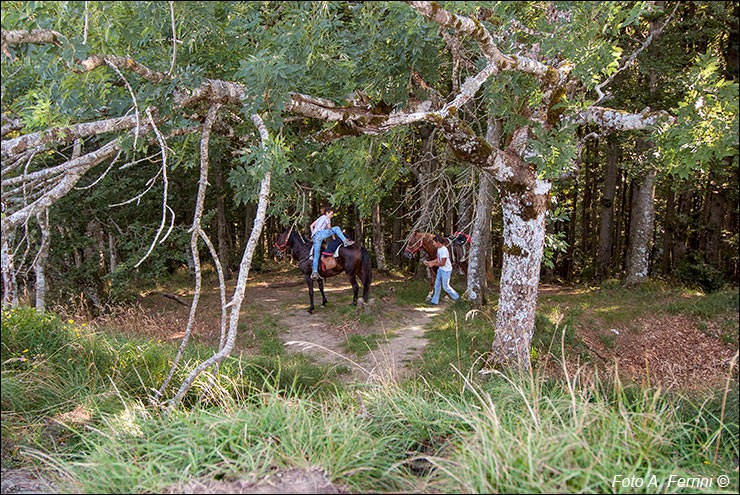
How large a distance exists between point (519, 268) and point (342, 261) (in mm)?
5442

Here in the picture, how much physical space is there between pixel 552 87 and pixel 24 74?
5.84 m

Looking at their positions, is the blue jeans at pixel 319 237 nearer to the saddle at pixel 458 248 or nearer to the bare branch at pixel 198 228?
the saddle at pixel 458 248

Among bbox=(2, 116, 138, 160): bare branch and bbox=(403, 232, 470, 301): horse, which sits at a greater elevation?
bbox=(2, 116, 138, 160): bare branch

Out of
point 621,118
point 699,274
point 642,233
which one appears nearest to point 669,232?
point 642,233

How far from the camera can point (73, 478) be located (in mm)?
3158

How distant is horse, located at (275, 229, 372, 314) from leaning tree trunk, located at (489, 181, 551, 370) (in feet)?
15.3

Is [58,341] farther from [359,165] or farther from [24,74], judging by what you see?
[359,165]

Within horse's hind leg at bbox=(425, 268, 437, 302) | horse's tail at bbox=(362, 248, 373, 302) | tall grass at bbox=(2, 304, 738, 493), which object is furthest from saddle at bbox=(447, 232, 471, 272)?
tall grass at bbox=(2, 304, 738, 493)

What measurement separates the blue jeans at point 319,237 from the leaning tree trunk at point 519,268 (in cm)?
481

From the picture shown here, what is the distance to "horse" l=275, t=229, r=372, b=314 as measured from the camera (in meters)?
10.7

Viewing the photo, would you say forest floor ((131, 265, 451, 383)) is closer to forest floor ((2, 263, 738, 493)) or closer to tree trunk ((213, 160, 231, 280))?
forest floor ((2, 263, 738, 493))

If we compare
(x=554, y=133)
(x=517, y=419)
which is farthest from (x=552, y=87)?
(x=517, y=419)

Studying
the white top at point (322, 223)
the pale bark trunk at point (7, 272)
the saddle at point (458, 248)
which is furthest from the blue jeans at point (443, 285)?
the pale bark trunk at point (7, 272)

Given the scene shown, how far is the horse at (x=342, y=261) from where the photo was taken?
1066cm
